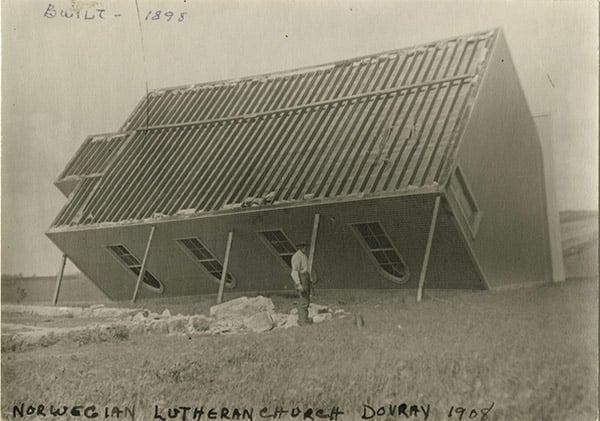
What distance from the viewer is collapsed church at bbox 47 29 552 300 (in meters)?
7.52

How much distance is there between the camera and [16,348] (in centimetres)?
797

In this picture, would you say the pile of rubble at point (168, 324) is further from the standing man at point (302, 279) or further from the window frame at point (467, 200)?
the window frame at point (467, 200)

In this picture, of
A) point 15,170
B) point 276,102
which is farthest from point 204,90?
point 15,170

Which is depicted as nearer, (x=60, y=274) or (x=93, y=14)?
A: (x=93, y=14)

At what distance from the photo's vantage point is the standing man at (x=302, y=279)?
25.2ft

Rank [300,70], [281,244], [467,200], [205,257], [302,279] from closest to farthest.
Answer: [467,200]
[302,279]
[281,244]
[300,70]
[205,257]

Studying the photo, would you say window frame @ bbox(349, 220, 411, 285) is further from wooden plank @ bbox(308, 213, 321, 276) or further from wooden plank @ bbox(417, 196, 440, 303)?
wooden plank @ bbox(308, 213, 321, 276)

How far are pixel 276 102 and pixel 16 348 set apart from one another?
4.15m

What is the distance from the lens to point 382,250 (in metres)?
7.82

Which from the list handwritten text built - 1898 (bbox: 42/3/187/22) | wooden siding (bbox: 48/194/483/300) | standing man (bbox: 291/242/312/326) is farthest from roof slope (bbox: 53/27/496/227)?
handwritten text built - 1898 (bbox: 42/3/187/22)

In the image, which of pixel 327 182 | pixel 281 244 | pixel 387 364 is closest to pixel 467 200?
pixel 327 182

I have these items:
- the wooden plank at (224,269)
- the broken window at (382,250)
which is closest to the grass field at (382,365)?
the broken window at (382,250)

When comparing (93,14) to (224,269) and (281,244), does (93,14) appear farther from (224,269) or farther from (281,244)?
(281,244)

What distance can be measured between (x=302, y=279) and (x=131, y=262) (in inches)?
95.4
